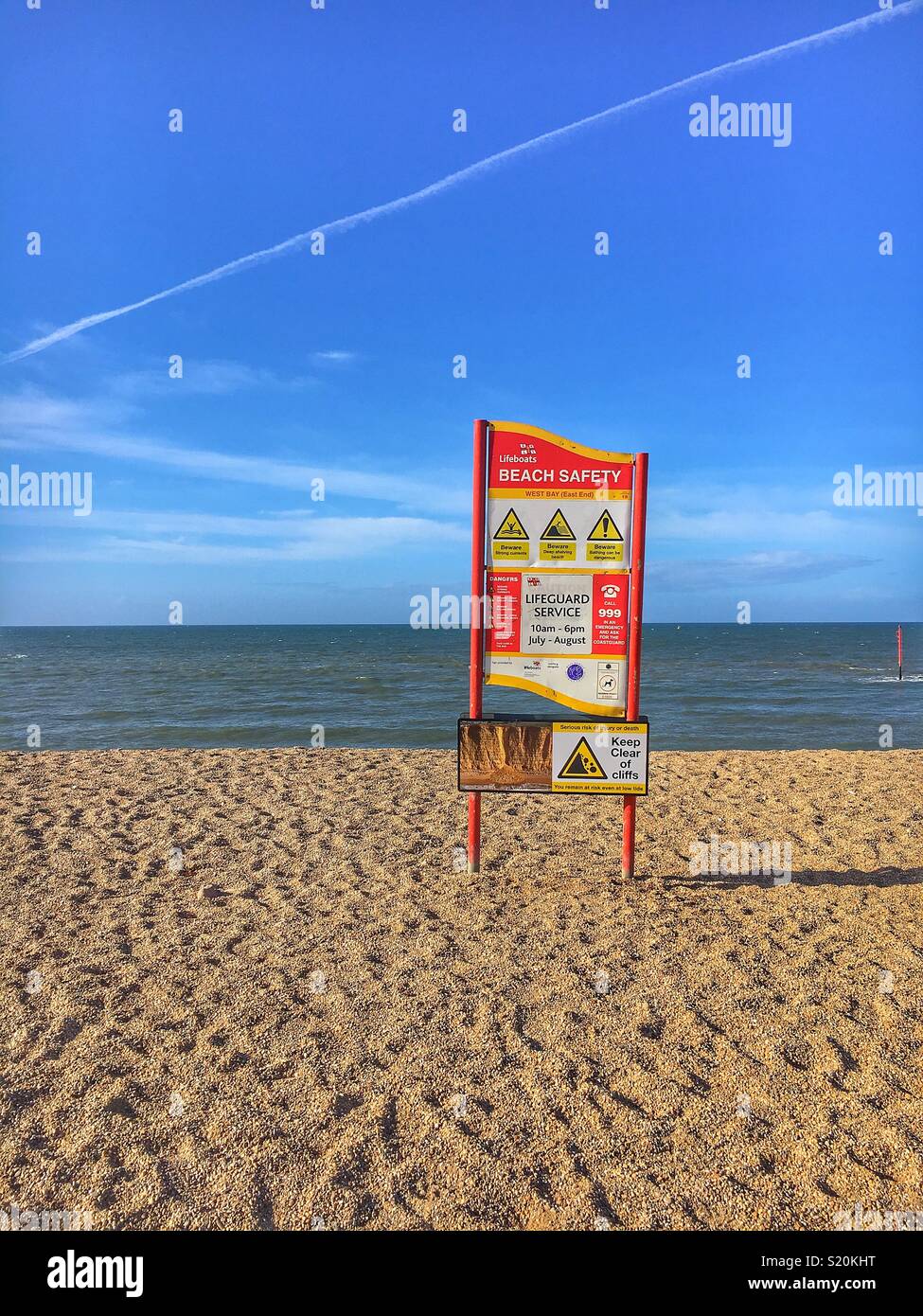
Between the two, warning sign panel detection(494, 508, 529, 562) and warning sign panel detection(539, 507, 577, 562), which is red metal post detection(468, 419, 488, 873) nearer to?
warning sign panel detection(494, 508, 529, 562)

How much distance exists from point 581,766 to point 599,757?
6.4 inches

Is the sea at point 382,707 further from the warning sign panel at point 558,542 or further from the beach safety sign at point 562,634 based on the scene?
the warning sign panel at point 558,542

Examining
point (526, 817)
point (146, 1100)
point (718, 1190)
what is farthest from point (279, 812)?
point (718, 1190)

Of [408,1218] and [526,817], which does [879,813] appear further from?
[408,1218]

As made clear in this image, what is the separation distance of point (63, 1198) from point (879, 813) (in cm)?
852

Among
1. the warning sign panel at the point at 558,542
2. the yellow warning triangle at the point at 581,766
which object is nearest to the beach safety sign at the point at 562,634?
the warning sign panel at the point at 558,542

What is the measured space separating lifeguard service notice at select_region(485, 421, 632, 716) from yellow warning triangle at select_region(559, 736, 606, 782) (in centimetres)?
33

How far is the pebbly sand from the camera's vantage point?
9.86ft

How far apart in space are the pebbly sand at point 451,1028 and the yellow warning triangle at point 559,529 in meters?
2.95

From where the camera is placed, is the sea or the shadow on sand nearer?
the shadow on sand

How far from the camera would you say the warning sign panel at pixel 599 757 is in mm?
6129

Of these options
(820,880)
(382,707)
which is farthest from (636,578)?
(382,707)

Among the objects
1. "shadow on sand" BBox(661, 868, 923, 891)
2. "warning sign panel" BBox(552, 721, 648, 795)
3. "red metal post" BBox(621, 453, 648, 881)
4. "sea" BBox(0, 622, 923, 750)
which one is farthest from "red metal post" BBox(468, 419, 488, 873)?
"sea" BBox(0, 622, 923, 750)

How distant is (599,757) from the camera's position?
6168mm
